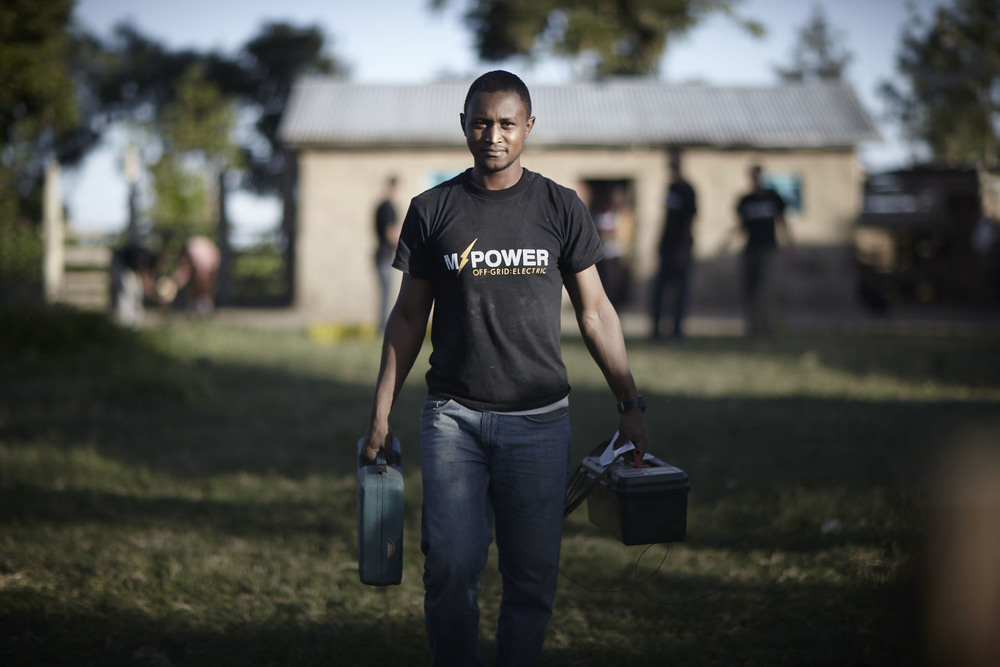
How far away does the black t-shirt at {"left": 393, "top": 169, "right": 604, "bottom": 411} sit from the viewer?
2713 mm

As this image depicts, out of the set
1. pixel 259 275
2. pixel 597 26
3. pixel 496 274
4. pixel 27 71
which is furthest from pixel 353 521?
pixel 597 26

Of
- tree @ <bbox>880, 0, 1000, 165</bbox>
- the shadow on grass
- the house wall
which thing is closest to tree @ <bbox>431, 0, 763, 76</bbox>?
tree @ <bbox>880, 0, 1000, 165</bbox>

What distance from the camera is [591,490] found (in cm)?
301

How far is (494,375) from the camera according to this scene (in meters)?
2.74

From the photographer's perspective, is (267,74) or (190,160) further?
(267,74)

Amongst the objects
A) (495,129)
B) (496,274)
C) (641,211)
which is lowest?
(496,274)

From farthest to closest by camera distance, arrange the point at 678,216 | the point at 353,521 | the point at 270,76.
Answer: the point at 270,76
the point at 678,216
the point at 353,521

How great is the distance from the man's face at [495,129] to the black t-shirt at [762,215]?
9206 millimetres

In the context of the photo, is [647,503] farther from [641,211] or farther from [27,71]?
[641,211]

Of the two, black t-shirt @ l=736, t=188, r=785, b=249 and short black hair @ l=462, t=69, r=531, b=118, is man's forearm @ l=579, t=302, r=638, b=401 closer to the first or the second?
short black hair @ l=462, t=69, r=531, b=118

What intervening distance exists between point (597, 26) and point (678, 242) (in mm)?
22038

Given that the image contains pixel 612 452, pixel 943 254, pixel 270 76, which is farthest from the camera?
pixel 270 76

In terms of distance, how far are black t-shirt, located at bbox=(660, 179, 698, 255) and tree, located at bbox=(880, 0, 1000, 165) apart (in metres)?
26.3

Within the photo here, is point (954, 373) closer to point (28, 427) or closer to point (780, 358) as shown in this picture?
point (780, 358)
